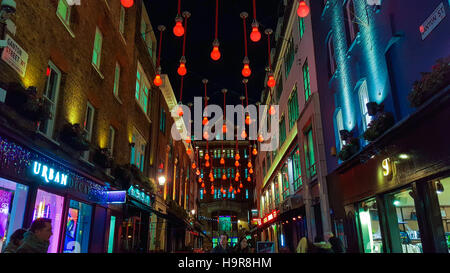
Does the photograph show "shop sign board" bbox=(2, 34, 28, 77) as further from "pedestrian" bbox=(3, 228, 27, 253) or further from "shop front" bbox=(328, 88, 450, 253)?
"shop front" bbox=(328, 88, 450, 253)

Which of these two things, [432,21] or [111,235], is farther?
[111,235]

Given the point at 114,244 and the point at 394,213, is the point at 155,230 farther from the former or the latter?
the point at 394,213

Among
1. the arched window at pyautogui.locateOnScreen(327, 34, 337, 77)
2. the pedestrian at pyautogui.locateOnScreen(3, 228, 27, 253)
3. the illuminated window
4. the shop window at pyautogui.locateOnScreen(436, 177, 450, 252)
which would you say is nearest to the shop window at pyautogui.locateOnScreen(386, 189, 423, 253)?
the shop window at pyautogui.locateOnScreen(436, 177, 450, 252)

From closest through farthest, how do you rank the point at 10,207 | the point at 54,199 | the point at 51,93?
the point at 10,207 → the point at 54,199 → the point at 51,93

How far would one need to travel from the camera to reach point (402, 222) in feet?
29.9

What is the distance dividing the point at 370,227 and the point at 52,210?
10751 mm

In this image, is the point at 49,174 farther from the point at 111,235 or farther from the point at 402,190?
the point at 402,190

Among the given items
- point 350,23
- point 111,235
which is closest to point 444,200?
point 350,23

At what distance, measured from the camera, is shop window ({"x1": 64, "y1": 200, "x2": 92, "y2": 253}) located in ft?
32.5

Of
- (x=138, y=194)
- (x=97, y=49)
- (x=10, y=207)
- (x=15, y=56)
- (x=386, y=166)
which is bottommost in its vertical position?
(x=10, y=207)

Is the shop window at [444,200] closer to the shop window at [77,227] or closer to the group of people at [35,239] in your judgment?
the group of people at [35,239]

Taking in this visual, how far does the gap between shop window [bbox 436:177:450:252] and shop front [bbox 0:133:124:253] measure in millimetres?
9868

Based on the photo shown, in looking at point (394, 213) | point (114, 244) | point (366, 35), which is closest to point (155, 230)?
point (114, 244)
